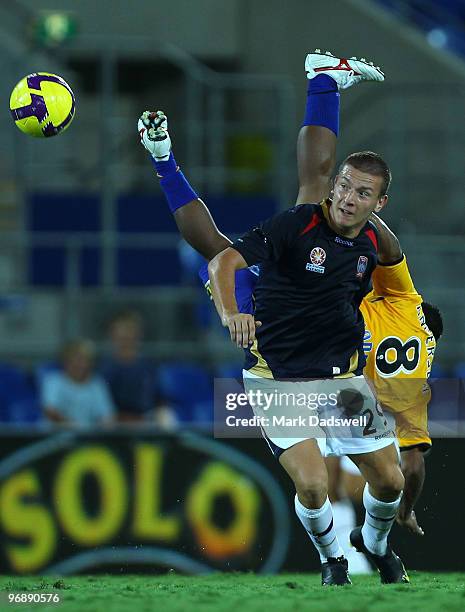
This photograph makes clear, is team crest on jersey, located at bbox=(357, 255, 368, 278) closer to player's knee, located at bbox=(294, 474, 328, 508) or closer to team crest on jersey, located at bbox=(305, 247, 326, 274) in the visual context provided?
team crest on jersey, located at bbox=(305, 247, 326, 274)

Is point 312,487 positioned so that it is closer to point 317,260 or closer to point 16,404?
point 317,260

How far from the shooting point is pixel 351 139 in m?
14.1

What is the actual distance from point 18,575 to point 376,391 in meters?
2.99

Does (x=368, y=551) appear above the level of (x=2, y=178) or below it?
below

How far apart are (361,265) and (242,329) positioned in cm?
121

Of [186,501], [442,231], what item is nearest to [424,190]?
[442,231]

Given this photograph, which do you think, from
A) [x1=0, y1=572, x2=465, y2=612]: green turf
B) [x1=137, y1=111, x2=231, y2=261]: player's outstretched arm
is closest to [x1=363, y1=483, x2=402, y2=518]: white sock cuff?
[x1=0, y1=572, x2=465, y2=612]: green turf

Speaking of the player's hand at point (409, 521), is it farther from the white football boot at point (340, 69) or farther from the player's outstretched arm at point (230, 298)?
the white football boot at point (340, 69)

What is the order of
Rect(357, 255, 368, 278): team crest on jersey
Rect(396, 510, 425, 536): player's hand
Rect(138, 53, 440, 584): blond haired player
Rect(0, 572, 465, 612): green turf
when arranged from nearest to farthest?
Rect(0, 572, 465, 612): green turf
Rect(357, 255, 368, 278): team crest on jersey
Rect(138, 53, 440, 584): blond haired player
Rect(396, 510, 425, 536): player's hand

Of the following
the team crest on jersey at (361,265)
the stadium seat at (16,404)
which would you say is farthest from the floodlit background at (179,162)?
the team crest on jersey at (361,265)

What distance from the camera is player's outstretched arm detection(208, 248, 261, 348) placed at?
5.51 meters

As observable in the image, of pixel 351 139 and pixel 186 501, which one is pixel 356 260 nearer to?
pixel 186 501

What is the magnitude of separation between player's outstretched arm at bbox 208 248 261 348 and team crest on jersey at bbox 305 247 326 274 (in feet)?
1.49

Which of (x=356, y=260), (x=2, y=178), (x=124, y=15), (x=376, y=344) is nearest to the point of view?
(x=356, y=260)
